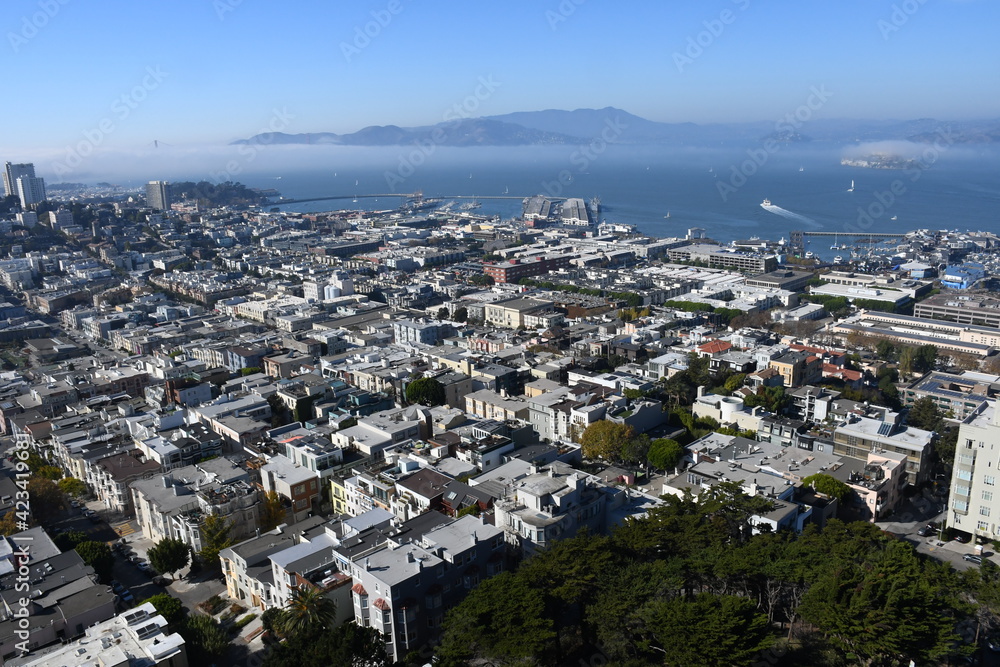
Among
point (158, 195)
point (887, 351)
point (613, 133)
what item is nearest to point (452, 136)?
point (613, 133)

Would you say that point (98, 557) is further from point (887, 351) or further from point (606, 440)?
point (887, 351)

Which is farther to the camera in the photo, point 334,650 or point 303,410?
point 303,410

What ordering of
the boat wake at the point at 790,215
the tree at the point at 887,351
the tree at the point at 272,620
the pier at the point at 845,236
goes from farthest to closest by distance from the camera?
1. the boat wake at the point at 790,215
2. the pier at the point at 845,236
3. the tree at the point at 887,351
4. the tree at the point at 272,620

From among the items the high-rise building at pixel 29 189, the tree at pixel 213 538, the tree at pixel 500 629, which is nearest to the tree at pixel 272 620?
the tree at pixel 213 538

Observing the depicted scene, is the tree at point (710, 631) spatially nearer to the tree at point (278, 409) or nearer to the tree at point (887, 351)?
the tree at point (278, 409)

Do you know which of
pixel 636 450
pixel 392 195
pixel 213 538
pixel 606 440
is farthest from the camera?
pixel 392 195
